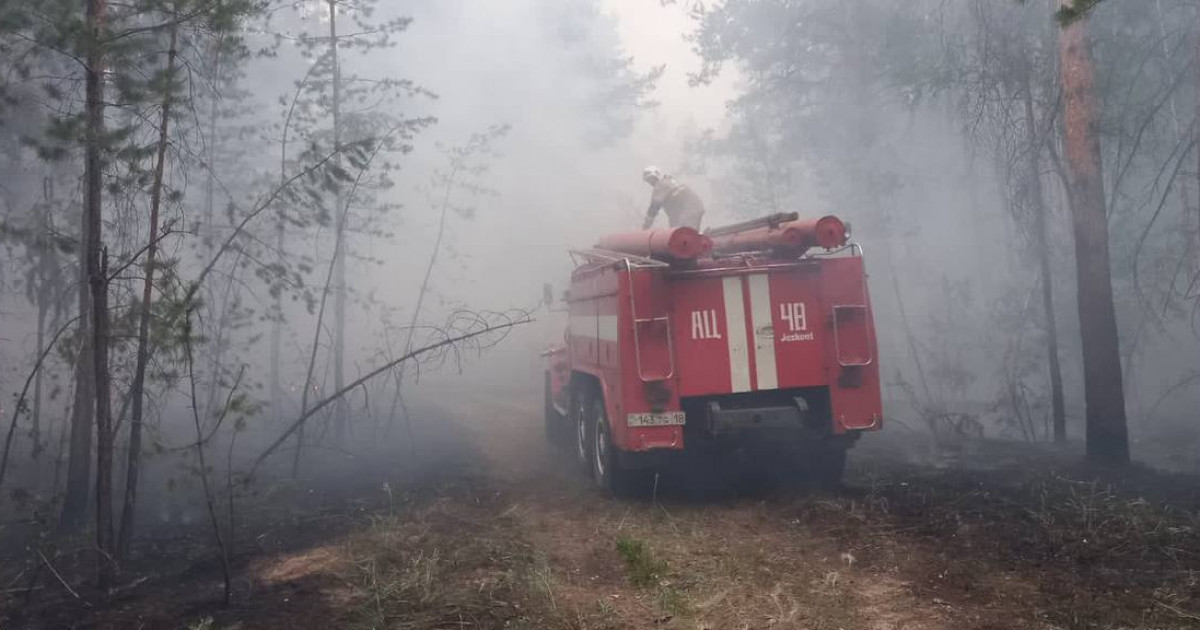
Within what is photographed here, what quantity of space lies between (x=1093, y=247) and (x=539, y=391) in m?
14.7

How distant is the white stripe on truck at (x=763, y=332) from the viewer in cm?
751

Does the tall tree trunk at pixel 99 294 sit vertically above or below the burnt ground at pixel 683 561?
above

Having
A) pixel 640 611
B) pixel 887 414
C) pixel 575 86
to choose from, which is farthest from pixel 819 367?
pixel 575 86

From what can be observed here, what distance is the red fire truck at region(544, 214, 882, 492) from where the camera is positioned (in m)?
7.36

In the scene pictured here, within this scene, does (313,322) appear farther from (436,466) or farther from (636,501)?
(636,501)

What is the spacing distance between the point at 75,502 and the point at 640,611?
6.52 m

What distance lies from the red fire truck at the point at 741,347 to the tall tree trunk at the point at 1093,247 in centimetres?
367

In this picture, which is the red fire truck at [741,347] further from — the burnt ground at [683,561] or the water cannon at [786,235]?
the burnt ground at [683,561]

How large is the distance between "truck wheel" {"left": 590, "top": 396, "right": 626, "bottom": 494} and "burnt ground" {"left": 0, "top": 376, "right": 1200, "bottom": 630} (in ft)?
0.55

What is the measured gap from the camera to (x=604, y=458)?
8.41 meters

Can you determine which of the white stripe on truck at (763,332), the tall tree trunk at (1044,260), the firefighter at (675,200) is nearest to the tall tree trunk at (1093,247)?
the tall tree trunk at (1044,260)

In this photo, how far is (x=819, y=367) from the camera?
7.54 m

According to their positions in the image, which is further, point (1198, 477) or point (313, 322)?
point (313, 322)

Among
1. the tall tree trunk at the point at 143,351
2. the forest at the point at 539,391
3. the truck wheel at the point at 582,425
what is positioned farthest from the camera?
the truck wheel at the point at 582,425
